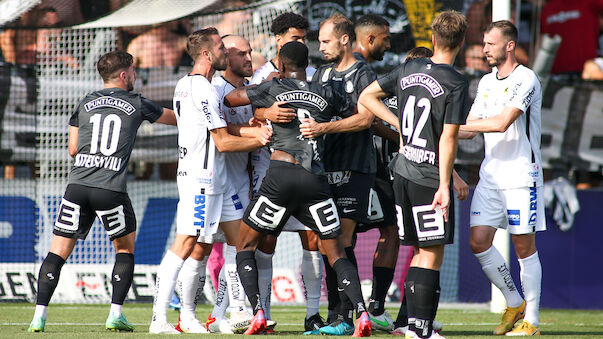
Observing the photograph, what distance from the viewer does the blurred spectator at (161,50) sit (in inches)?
405

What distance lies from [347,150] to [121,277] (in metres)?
2.15

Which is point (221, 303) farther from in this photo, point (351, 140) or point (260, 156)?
point (351, 140)

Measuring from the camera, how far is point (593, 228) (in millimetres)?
10406

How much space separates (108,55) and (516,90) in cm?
341

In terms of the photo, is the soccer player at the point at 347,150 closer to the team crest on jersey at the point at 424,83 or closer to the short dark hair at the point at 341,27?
the short dark hair at the point at 341,27

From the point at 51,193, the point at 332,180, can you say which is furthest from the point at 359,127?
the point at 51,193

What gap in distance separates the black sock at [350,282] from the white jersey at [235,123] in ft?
4.10

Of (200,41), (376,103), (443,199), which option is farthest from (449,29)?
(200,41)

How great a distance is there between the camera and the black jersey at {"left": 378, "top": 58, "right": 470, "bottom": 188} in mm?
5477

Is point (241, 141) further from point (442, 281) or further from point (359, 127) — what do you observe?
point (442, 281)

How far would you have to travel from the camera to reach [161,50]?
412 inches

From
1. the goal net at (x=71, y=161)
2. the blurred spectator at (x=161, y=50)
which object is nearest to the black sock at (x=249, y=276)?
the goal net at (x=71, y=161)

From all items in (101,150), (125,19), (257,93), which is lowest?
(101,150)

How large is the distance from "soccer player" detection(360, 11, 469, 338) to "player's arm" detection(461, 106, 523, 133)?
3.33 ft
